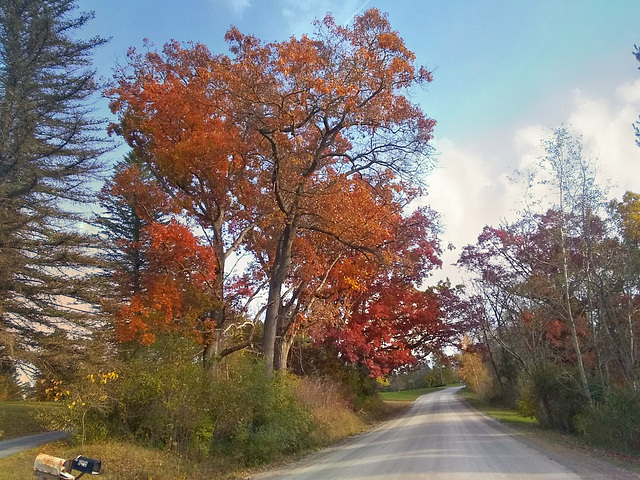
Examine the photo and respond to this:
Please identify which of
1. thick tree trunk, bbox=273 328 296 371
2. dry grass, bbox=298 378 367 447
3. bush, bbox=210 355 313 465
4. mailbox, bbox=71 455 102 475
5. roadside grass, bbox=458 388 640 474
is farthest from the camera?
thick tree trunk, bbox=273 328 296 371

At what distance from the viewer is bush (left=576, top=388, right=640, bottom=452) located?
1208cm

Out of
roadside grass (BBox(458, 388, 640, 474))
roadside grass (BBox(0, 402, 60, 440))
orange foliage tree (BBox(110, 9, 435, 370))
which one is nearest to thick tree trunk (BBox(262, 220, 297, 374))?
A: orange foliage tree (BBox(110, 9, 435, 370))

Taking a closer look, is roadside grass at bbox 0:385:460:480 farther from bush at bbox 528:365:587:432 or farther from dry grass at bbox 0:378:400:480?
bush at bbox 528:365:587:432

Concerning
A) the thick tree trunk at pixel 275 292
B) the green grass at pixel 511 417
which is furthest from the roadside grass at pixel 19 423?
the green grass at pixel 511 417

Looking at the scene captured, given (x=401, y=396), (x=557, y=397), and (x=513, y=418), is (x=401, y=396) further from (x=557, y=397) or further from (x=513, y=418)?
(x=557, y=397)

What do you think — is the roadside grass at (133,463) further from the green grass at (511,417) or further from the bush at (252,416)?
the green grass at (511,417)

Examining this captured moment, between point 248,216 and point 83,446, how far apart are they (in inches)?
418

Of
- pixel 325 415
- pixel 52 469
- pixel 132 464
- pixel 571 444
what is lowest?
pixel 571 444

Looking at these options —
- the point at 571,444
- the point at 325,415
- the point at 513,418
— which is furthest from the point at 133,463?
the point at 513,418

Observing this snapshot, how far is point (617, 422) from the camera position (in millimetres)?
12625

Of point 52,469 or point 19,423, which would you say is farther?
point 19,423

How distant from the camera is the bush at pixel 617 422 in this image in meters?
12.1

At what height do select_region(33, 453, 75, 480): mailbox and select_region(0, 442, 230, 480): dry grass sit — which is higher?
select_region(33, 453, 75, 480): mailbox

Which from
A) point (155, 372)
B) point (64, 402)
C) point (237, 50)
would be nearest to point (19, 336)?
Result: point (64, 402)
